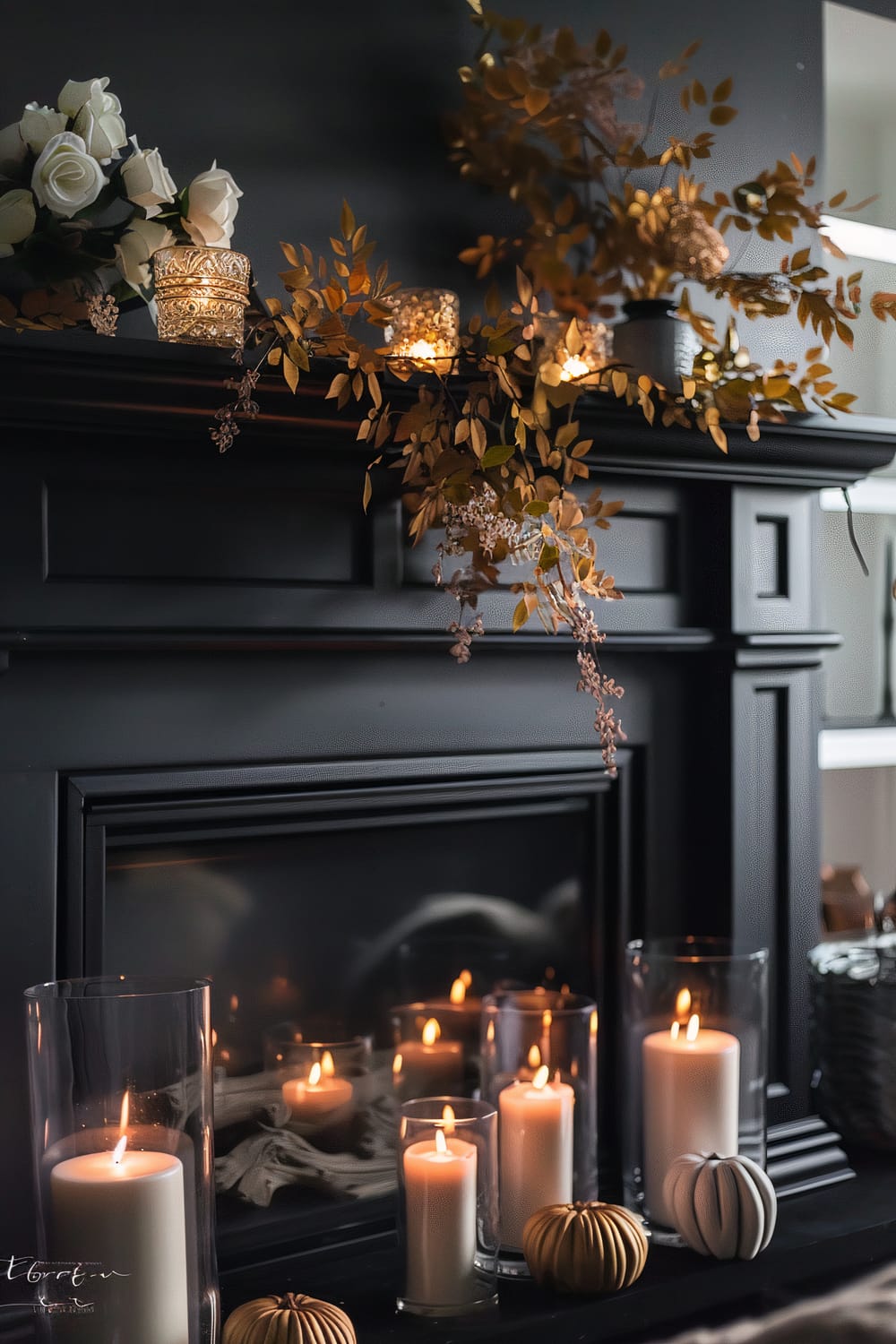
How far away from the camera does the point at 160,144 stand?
1.52 meters

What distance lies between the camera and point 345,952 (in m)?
1.69

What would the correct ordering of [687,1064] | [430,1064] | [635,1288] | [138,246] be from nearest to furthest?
[138,246], [635,1288], [687,1064], [430,1064]

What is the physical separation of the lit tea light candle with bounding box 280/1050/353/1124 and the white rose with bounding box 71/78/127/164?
107cm

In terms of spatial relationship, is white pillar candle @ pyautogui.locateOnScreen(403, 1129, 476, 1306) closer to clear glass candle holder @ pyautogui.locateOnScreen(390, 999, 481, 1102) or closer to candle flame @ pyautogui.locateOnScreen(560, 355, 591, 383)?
clear glass candle holder @ pyautogui.locateOnScreen(390, 999, 481, 1102)

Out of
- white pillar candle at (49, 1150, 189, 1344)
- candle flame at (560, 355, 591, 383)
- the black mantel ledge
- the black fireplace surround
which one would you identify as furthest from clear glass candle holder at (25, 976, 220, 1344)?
candle flame at (560, 355, 591, 383)

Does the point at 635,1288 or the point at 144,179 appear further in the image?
the point at 635,1288

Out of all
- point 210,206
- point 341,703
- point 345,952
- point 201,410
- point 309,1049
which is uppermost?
point 210,206

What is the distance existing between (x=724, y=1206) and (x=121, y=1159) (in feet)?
2.48

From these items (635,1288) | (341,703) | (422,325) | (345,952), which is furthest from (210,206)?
(635,1288)

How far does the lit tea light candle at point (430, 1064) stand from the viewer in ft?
5.68

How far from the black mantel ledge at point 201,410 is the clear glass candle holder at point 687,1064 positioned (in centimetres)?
63

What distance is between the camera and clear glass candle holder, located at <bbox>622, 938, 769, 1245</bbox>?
1.60 metres

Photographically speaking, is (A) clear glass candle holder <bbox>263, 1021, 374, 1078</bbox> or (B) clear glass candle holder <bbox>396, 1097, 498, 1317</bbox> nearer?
(B) clear glass candle holder <bbox>396, 1097, 498, 1317</bbox>

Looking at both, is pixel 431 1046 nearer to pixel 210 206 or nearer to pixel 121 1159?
pixel 121 1159
